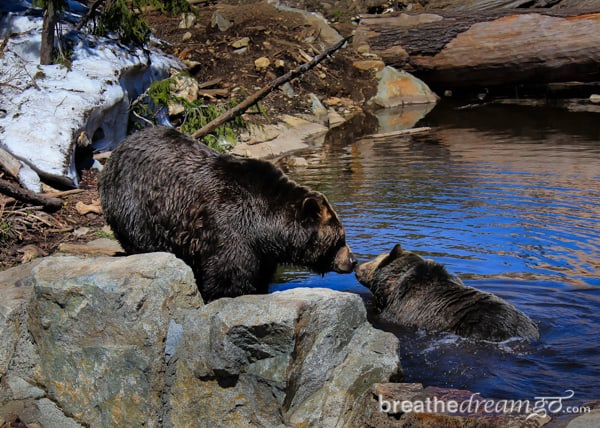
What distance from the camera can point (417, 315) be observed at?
663 cm

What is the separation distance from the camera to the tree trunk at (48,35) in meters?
10.1

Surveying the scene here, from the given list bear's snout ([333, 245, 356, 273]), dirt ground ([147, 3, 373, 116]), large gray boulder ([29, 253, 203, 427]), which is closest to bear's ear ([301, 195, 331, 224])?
bear's snout ([333, 245, 356, 273])

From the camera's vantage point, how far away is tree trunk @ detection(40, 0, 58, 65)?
A: 1006 centimetres

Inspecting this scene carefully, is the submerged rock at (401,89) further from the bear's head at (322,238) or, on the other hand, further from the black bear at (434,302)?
the bear's head at (322,238)

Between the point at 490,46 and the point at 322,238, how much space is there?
1537 cm

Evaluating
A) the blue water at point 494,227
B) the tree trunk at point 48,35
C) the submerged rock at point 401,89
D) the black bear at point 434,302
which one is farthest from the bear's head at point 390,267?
the submerged rock at point 401,89

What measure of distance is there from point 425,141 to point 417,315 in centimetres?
976

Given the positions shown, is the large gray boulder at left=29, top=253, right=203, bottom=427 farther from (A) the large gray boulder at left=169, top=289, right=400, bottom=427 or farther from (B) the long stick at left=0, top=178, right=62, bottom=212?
(B) the long stick at left=0, top=178, right=62, bottom=212

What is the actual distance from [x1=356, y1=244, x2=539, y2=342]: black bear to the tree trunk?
211 inches

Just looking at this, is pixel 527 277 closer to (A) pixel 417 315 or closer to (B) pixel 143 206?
(A) pixel 417 315

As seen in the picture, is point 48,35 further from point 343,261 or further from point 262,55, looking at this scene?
point 262,55

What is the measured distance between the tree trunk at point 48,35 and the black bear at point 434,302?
537 cm

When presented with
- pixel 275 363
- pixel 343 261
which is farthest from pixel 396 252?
pixel 275 363

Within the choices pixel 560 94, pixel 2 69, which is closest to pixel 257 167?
pixel 2 69
